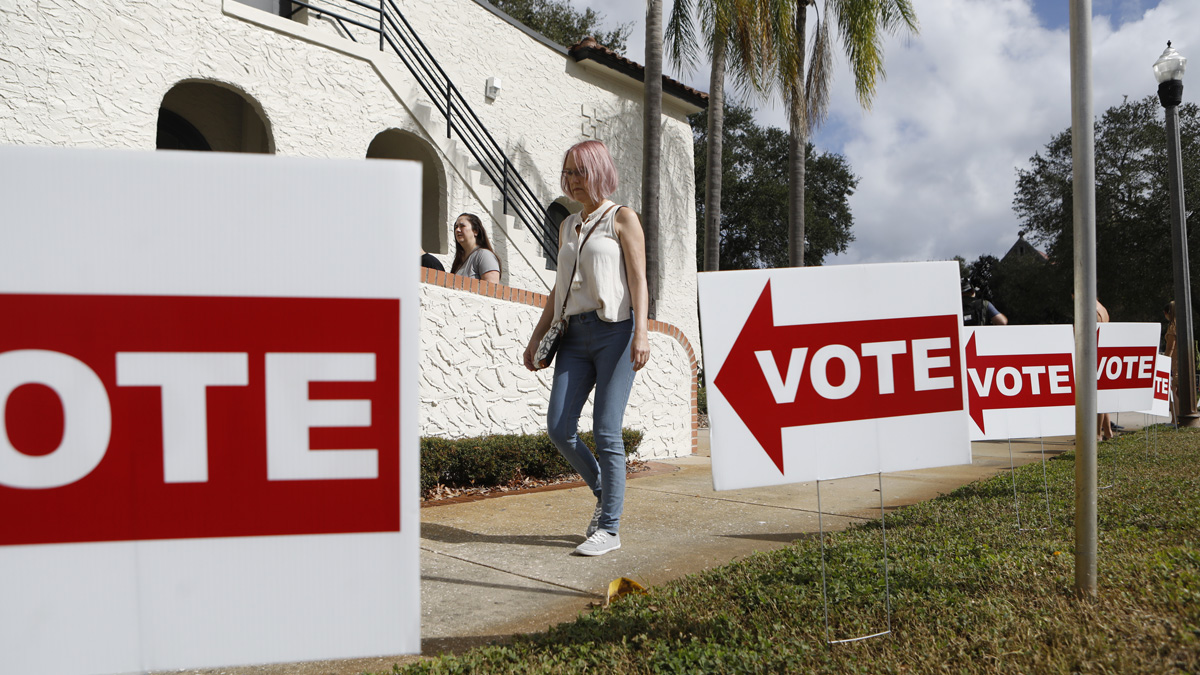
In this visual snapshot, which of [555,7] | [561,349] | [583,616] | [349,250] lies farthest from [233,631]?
[555,7]

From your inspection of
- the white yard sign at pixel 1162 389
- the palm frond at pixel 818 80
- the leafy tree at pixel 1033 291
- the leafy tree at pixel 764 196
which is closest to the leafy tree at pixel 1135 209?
the leafy tree at pixel 1033 291

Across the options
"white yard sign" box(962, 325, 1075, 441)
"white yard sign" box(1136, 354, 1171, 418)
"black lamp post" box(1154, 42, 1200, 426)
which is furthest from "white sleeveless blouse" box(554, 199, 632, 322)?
"black lamp post" box(1154, 42, 1200, 426)

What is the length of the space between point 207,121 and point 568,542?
28.0ft

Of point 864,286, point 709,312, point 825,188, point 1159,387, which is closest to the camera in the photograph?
point 709,312

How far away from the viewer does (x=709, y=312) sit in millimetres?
2500

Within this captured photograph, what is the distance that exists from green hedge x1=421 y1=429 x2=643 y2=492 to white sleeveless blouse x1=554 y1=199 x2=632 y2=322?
223 centimetres

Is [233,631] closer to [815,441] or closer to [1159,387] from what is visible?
[815,441]

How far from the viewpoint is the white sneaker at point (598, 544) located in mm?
3727

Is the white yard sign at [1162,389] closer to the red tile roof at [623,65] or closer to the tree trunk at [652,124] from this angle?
the tree trunk at [652,124]

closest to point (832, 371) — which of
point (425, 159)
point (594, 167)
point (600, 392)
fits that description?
point (600, 392)

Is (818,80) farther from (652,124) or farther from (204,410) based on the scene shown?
(204,410)

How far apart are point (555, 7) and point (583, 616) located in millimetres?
23012

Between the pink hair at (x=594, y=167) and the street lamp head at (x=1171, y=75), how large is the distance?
1082cm

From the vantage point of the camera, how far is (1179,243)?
11.6 metres
